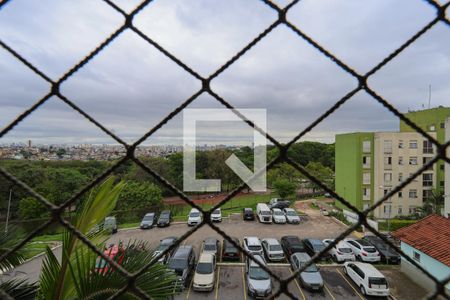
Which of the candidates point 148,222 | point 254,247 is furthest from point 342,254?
point 148,222

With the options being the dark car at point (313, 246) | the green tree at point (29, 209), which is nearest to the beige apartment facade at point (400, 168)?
the dark car at point (313, 246)

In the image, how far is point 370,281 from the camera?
18.1 feet

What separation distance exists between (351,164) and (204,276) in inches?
390

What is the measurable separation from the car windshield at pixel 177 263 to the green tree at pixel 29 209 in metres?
5.86

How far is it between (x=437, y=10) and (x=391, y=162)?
44.5 feet

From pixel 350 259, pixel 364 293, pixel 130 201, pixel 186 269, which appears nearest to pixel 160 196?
pixel 130 201

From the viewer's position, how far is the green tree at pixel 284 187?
15602 millimetres

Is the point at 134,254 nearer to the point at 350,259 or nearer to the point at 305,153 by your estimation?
the point at 350,259

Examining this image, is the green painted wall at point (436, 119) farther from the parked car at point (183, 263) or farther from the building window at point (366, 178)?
the parked car at point (183, 263)

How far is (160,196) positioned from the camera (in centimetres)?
1332

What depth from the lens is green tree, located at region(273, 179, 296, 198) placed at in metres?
15.6

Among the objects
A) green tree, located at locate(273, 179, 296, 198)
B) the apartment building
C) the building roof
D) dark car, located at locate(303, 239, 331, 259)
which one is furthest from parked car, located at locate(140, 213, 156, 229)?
the apartment building

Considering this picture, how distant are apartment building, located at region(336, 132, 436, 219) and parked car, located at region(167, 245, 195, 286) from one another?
8631mm

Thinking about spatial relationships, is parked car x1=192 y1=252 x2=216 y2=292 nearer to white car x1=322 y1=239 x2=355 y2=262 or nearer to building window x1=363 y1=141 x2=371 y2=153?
white car x1=322 y1=239 x2=355 y2=262
